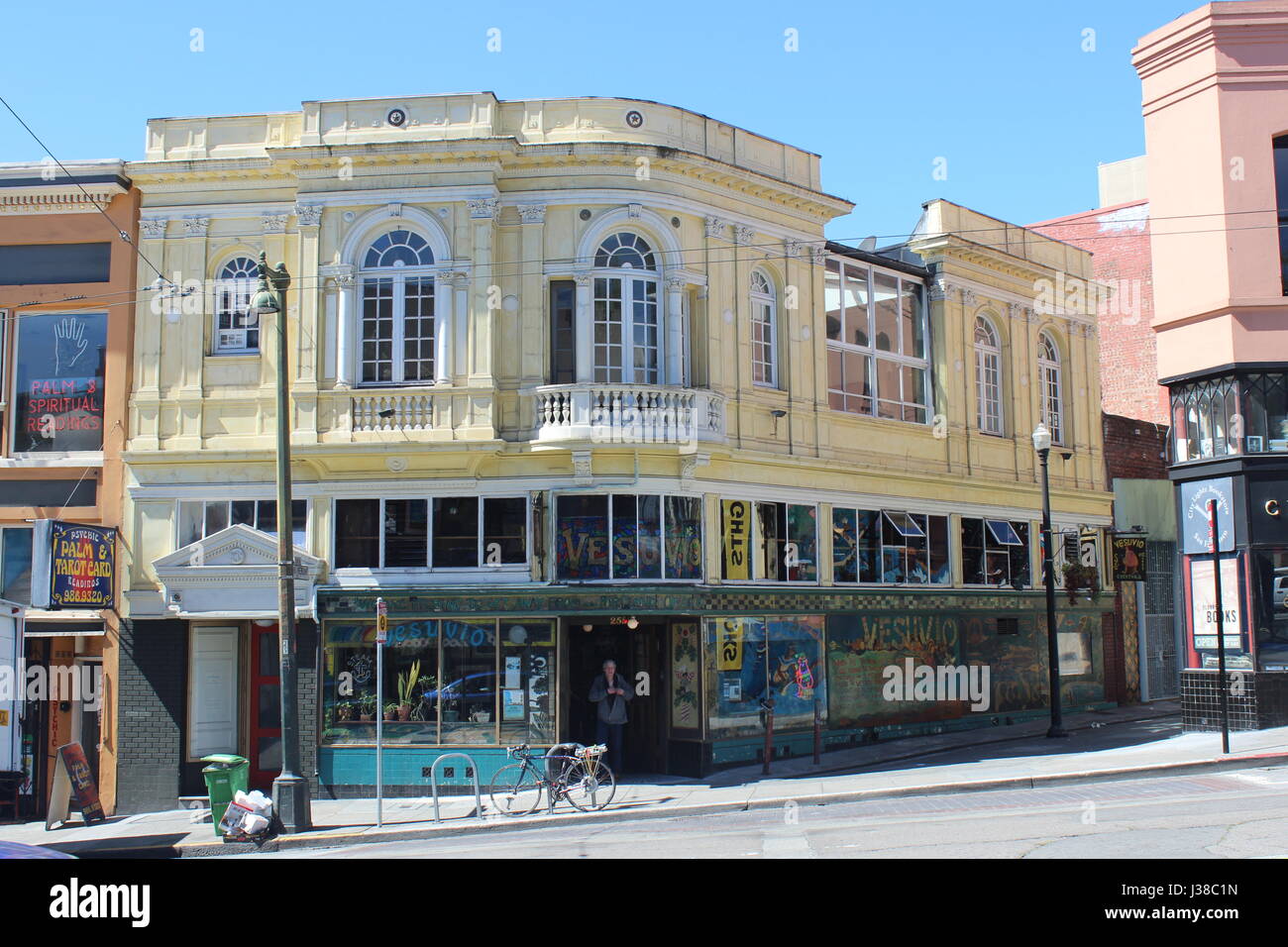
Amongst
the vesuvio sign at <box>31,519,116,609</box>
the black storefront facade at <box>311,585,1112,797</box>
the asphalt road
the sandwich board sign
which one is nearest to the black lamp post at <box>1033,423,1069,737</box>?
the black storefront facade at <box>311,585,1112,797</box>

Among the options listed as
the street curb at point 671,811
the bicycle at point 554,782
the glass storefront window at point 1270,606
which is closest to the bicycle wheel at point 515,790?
the bicycle at point 554,782

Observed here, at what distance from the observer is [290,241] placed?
828 inches

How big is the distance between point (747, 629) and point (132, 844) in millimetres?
9771

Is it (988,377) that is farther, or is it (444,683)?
(988,377)

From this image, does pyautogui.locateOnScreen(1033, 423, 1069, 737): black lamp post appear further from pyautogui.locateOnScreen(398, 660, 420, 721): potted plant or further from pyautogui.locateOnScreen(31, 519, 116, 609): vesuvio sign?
pyautogui.locateOnScreen(31, 519, 116, 609): vesuvio sign

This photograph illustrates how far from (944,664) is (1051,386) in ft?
24.4

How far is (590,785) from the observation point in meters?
17.5

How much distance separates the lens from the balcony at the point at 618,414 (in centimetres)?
1958

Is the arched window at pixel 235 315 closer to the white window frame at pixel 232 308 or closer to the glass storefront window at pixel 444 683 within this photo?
the white window frame at pixel 232 308

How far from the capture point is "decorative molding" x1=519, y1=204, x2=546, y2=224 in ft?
67.2

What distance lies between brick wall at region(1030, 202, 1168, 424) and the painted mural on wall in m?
9.73

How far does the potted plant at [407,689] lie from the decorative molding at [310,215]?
7.24 metres

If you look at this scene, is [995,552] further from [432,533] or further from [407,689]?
[407,689]

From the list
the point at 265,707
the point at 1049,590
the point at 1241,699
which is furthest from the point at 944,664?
the point at 265,707
